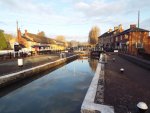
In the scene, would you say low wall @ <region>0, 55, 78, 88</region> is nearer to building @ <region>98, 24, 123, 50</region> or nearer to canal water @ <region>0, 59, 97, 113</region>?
canal water @ <region>0, 59, 97, 113</region>

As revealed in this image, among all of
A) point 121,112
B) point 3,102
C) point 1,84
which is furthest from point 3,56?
point 121,112

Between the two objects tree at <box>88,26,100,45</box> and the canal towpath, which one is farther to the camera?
tree at <box>88,26,100,45</box>

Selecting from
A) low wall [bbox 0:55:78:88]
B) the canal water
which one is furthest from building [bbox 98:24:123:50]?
the canal water

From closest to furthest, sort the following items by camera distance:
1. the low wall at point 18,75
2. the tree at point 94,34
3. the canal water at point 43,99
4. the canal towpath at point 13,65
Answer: the canal water at point 43,99 < the low wall at point 18,75 < the canal towpath at point 13,65 < the tree at point 94,34

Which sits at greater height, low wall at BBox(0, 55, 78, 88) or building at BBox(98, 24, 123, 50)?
building at BBox(98, 24, 123, 50)

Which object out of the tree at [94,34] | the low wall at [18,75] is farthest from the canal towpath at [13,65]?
the tree at [94,34]

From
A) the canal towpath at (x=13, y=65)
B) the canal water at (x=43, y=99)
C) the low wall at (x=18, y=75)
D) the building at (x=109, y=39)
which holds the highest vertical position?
the building at (x=109, y=39)

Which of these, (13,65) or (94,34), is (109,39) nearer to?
(94,34)

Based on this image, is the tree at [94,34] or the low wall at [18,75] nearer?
the low wall at [18,75]

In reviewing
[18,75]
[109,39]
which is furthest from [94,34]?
[18,75]

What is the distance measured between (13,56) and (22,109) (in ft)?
78.6

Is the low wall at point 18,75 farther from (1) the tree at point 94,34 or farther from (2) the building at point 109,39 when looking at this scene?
(1) the tree at point 94,34

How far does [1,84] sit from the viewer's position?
12.7 metres

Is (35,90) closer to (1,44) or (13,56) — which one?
(13,56)
